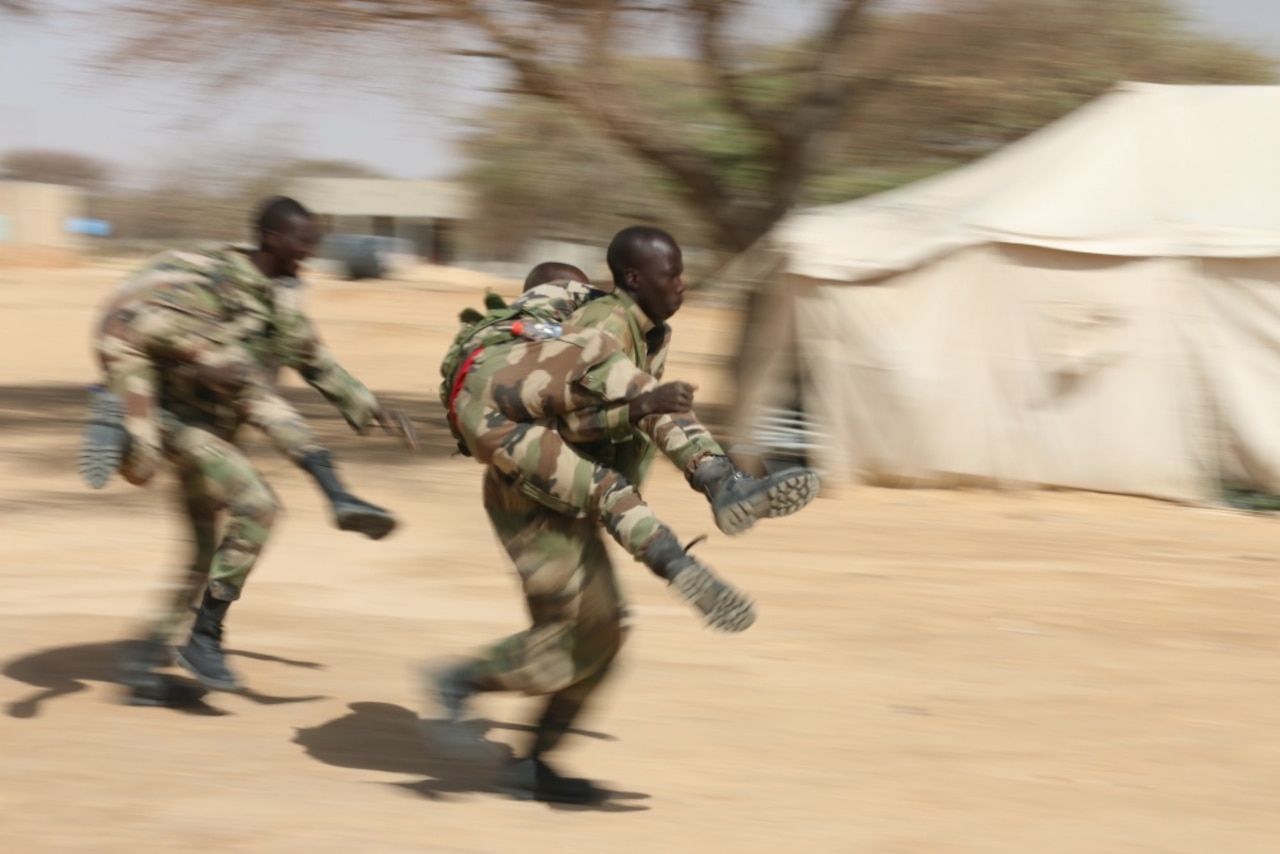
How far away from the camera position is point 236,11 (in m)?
12.4

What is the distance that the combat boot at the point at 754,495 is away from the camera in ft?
13.2

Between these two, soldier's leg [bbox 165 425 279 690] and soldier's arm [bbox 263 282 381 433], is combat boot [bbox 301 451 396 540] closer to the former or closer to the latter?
soldier's leg [bbox 165 425 279 690]

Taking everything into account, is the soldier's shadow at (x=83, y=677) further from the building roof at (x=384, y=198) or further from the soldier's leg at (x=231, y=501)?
the building roof at (x=384, y=198)

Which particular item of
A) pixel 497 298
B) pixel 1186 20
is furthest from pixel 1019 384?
pixel 1186 20

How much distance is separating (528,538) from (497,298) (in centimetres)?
72

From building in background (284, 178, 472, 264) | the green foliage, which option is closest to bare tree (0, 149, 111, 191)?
building in background (284, 178, 472, 264)

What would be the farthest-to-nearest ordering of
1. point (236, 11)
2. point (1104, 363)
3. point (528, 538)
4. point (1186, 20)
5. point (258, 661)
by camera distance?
1. point (1186, 20)
2. point (236, 11)
3. point (1104, 363)
4. point (258, 661)
5. point (528, 538)

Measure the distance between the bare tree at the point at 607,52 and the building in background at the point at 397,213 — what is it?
35.8 meters

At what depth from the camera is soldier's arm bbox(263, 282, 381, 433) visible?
18.5 feet

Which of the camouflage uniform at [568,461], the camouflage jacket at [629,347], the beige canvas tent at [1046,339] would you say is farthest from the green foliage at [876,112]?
the camouflage uniform at [568,461]

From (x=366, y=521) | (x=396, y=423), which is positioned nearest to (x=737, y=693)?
(x=396, y=423)

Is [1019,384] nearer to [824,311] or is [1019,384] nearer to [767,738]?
[824,311]

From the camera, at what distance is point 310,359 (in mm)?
5750

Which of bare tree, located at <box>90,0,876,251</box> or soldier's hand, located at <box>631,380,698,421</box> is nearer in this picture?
soldier's hand, located at <box>631,380,698,421</box>
